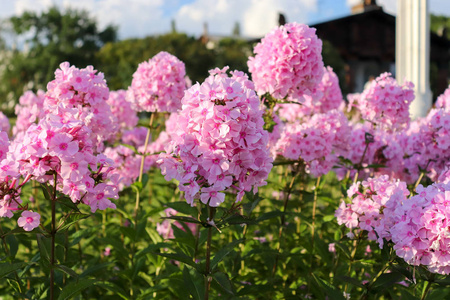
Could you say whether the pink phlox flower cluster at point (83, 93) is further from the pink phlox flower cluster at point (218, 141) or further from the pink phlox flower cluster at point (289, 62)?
the pink phlox flower cluster at point (289, 62)

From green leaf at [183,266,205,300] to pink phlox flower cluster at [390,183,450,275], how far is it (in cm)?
103

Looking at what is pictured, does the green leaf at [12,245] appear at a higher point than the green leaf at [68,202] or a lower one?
lower

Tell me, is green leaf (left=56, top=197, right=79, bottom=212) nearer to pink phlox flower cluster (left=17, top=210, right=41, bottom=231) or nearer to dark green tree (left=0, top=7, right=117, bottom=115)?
pink phlox flower cluster (left=17, top=210, right=41, bottom=231)

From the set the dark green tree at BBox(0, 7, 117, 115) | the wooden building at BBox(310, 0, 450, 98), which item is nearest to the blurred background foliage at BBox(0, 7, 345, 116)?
the dark green tree at BBox(0, 7, 117, 115)

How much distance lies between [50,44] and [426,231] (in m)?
52.0

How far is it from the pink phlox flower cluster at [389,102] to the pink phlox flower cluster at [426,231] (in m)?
1.82

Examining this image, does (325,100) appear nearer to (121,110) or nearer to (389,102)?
(389,102)

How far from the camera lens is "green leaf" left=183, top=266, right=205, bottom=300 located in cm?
263

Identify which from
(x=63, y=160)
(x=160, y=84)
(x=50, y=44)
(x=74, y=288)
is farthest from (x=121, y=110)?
(x=50, y=44)

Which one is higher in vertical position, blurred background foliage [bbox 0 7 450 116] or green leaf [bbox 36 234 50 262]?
green leaf [bbox 36 234 50 262]

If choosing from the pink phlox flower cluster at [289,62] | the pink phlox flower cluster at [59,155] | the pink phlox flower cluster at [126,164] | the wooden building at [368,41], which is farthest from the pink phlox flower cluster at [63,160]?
the wooden building at [368,41]

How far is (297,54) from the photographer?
3580 millimetres

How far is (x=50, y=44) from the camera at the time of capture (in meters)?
49.6

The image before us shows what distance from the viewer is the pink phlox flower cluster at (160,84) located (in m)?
4.04
